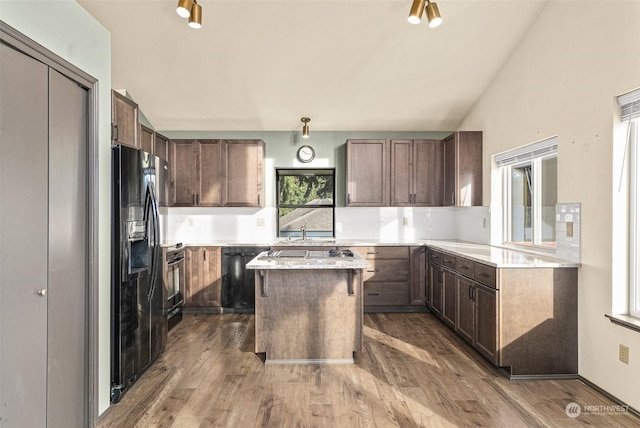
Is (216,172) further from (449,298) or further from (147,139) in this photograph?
(449,298)

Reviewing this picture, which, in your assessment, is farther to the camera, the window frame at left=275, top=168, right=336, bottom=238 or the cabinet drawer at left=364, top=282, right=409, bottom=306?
the window frame at left=275, top=168, right=336, bottom=238

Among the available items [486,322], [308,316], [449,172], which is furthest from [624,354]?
[449,172]

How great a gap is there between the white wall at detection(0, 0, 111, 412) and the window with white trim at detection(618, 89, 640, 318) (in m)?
3.54

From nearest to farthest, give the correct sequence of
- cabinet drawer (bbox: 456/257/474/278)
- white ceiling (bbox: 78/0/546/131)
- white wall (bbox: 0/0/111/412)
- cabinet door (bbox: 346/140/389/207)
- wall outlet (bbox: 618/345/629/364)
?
white wall (bbox: 0/0/111/412) → wall outlet (bbox: 618/345/629/364) → white ceiling (bbox: 78/0/546/131) → cabinet drawer (bbox: 456/257/474/278) → cabinet door (bbox: 346/140/389/207)

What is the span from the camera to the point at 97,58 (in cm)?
221

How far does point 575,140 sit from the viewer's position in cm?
269

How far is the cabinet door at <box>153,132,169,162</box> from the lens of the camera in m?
4.12

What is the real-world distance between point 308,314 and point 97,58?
2420 millimetres

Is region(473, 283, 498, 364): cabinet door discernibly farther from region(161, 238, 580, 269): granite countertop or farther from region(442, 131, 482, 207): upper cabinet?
region(442, 131, 482, 207): upper cabinet

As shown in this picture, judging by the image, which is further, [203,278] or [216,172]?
[216,172]

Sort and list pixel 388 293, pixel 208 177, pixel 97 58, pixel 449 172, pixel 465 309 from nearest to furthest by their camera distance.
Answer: pixel 97 58 < pixel 465 309 < pixel 388 293 < pixel 449 172 < pixel 208 177

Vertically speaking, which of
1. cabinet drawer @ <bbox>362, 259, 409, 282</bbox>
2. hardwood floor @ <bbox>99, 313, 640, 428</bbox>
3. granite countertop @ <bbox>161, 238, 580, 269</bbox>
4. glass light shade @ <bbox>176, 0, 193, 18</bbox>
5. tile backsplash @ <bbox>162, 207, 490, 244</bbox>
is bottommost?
hardwood floor @ <bbox>99, 313, 640, 428</bbox>

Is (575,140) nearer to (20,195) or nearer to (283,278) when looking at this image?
(283,278)

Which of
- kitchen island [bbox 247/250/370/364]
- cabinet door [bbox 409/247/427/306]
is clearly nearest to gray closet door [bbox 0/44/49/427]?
kitchen island [bbox 247/250/370/364]
